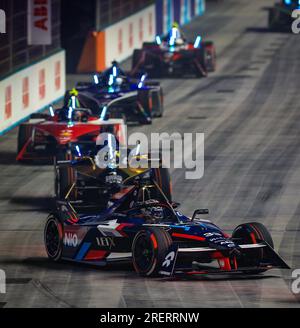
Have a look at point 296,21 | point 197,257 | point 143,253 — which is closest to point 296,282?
point 197,257

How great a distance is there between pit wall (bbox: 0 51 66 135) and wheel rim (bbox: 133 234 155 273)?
67.7 feet

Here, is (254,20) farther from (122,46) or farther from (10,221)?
(10,221)

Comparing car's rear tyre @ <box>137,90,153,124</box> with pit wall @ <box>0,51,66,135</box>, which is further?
car's rear tyre @ <box>137,90,153,124</box>

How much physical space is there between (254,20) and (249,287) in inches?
2530

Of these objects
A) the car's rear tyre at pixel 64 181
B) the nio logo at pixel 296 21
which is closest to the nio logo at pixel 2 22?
the car's rear tyre at pixel 64 181

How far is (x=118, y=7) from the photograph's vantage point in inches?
2514

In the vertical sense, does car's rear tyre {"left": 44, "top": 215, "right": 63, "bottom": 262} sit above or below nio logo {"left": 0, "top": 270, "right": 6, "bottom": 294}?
above

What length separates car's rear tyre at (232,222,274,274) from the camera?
2217 centimetres

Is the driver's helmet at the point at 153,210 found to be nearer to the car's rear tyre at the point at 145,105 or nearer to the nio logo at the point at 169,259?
the nio logo at the point at 169,259

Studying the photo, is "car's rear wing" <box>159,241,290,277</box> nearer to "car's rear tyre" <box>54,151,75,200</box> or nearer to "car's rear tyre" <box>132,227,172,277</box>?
"car's rear tyre" <box>132,227,172,277</box>

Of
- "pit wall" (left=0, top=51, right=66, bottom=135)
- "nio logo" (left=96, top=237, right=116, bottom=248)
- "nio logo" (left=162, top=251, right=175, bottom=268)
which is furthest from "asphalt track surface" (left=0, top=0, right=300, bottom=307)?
"pit wall" (left=0, top=51, right=66, bottom=135)

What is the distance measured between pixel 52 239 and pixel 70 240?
2.17 ft

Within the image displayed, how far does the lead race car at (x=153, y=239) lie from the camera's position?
71.7ft

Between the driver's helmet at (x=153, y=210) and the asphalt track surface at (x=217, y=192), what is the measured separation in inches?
39.7
